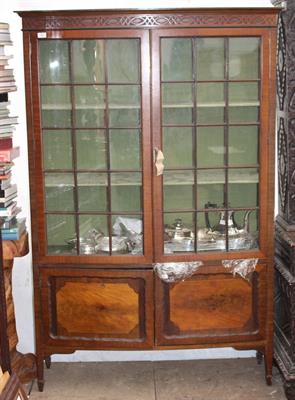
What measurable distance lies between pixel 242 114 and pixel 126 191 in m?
0.73

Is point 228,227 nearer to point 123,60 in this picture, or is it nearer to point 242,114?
point 242,114

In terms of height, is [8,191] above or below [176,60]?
below

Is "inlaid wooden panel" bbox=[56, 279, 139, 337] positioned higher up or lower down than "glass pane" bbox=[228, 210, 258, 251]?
lower down

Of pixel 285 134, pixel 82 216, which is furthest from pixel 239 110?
pixel 82 216

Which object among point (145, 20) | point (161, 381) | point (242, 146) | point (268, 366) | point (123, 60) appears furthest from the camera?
point (161, 381)

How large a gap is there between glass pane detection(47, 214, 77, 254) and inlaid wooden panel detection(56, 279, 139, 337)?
0.19 meters

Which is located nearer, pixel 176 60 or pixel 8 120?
pixel 176 60

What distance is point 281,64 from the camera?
128 inches

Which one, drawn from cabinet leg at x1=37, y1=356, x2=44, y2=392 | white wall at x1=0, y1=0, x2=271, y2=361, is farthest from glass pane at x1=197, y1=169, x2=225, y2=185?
cabinet leg at x1=37, y1=356, x2=44, y2=392

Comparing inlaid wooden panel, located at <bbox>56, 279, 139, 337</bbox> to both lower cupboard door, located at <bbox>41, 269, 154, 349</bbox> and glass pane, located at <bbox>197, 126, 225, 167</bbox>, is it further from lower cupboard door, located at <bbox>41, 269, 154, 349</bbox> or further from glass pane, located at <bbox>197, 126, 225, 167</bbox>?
glass pane, located at <bbox>197, 126, 225, 167</bbox>

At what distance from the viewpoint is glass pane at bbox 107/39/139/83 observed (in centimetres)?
313

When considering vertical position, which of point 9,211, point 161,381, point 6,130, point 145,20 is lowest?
point 161,381

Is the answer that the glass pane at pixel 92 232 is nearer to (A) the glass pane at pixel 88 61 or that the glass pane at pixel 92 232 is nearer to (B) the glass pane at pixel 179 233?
(B) the glass pane at pixel 179 233

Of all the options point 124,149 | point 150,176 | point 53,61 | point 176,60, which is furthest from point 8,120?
point 176,60
